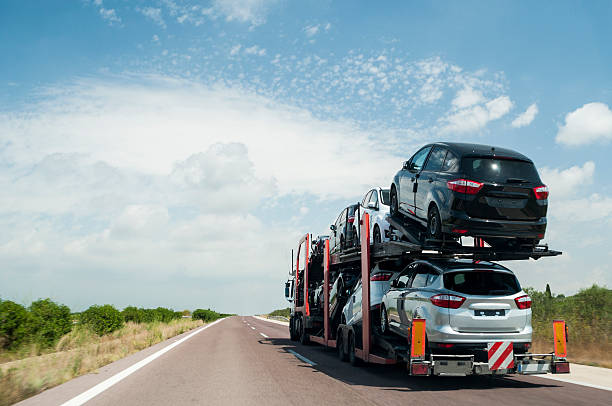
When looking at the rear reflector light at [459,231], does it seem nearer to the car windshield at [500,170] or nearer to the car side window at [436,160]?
the car windshield at [500,170]

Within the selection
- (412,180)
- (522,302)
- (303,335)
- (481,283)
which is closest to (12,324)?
(303,335)

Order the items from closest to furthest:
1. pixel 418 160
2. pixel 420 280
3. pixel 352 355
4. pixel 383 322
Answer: pixel 420 280, pixel 383 322, pixel 418 160, pixel 352 355

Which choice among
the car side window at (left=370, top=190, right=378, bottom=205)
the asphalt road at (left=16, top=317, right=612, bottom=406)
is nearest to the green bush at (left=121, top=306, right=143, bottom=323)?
the asphalt road at (left=16, top=317, right=612, bottom=406)

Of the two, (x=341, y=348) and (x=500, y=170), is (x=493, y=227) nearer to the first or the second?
(x=500, y=170)

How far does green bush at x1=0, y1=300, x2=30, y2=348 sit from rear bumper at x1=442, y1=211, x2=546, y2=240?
13.3m

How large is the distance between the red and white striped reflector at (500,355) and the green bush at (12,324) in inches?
541

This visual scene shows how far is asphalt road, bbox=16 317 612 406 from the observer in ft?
24.2

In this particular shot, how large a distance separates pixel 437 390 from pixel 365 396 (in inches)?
53.9

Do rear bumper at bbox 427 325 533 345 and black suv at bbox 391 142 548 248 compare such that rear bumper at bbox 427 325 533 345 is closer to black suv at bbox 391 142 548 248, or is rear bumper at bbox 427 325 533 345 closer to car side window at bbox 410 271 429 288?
car side window at bbox 410 271 429 288

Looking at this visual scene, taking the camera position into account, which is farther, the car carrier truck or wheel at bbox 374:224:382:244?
wheel at bbox 374:224:382:244

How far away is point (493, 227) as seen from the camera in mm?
8680

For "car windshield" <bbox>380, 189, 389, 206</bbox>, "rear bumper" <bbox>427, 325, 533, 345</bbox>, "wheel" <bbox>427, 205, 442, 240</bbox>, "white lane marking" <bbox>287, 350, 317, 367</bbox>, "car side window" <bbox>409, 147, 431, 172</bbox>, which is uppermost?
"car side window" <bbox>409, 147, 431, 172</bbox>

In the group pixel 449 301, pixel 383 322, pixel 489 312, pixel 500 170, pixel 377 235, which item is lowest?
pixel 383 322

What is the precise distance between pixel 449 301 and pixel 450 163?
2384mm
